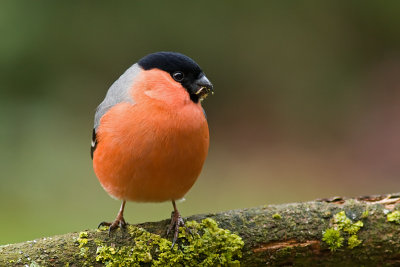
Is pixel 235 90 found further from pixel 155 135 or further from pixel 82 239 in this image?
pixel 82 239

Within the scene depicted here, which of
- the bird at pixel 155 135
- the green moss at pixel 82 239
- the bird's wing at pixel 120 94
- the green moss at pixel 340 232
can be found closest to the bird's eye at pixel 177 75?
the bird at pixel 155 135

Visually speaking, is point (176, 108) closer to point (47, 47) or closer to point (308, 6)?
point (47, 47)

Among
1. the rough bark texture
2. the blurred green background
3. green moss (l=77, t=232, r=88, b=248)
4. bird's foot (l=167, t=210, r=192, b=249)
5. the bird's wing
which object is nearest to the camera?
green moss (l=77, t=232, r=88, b=248)

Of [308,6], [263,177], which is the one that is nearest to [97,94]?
[263,177]

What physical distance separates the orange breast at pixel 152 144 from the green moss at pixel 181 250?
36 cm

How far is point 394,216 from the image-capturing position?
13.3 feet

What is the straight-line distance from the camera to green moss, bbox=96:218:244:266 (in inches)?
150

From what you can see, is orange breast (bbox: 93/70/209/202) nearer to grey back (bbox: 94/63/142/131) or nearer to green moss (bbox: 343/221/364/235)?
grey back (bbox: 94/63/142/131)

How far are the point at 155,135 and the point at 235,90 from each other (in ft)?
24.1

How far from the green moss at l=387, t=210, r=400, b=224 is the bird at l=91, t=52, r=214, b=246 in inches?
57.2

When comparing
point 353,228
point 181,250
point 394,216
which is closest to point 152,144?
point 181,250

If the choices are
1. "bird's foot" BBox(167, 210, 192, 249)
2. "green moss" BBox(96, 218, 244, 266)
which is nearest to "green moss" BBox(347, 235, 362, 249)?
"green moss" BBox(96, 218, 244, 266)

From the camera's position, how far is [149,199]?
4.29 meters

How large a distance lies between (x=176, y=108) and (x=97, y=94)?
6575 mm
